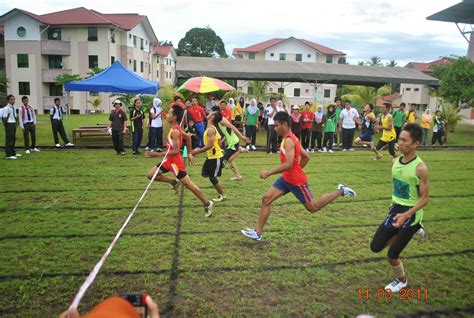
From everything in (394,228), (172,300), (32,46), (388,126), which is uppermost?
(32,46)

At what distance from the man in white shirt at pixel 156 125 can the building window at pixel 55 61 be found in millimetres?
29772

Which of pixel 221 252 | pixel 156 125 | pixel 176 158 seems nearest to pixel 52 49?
pixel 156 125

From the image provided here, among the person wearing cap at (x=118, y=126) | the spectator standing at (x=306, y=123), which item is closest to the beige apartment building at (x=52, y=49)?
the person wearing cap at (x=118, y=126)

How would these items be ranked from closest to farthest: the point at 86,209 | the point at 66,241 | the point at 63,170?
1. the point at 66,241
2. the point at 86,209
3. the point at 63,170

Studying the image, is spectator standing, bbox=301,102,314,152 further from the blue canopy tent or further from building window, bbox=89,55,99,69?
building window, bbox=89,55,99,69

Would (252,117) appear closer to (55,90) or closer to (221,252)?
(221,252)

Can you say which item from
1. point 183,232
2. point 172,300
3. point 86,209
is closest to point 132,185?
point 86,209

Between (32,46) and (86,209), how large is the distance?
36497mm

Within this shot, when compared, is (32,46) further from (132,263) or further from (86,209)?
(132,263)

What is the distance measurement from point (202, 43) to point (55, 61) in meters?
48.6

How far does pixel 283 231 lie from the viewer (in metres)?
5.93

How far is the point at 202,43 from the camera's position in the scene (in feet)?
273
